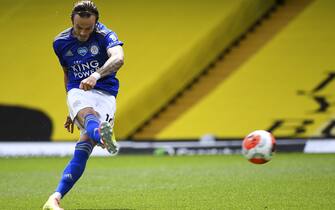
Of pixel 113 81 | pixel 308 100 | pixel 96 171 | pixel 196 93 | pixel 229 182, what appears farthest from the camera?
pixel 196 93

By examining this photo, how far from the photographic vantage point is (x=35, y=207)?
6.24m

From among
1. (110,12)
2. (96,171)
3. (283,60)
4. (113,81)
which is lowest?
(113,81)

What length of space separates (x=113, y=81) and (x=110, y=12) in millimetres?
10441

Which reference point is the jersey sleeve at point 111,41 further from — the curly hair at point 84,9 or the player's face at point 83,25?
the curly hair at point 84,9

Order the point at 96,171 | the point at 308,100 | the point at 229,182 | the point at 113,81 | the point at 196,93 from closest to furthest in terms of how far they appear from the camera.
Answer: the point at 113,81 → the point at 229,182 → the point at 96,171 → the point at 308,100 → the point at 196,93

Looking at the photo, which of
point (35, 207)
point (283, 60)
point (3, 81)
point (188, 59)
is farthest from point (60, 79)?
point (35, 207)

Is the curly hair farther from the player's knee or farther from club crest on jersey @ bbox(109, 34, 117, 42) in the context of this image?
the player's knee

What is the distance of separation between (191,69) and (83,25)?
10.4 m

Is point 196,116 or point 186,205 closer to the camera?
point 186,205

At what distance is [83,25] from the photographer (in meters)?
5.84

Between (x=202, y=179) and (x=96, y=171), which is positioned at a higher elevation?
(x=96, y=171)

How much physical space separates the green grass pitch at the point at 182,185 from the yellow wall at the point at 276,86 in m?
2.64

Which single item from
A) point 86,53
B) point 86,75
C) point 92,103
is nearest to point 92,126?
point 92,103

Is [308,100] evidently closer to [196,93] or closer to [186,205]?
[196,93]
